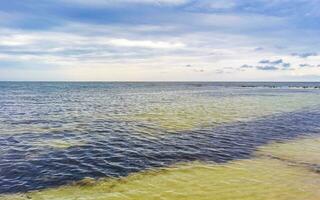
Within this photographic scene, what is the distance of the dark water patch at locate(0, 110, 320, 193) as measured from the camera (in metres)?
11.5

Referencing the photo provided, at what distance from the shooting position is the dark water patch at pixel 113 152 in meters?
11.5

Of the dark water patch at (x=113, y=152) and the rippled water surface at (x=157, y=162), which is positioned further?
the dark water patch at (x=113, y=152)

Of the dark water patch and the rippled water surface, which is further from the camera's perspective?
the dark water patch

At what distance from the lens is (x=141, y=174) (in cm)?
1170

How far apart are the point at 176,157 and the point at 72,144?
5.52 meters

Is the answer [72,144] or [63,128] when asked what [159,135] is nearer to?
[72,144]

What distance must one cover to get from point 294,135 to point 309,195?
11.2m

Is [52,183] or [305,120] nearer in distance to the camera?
[52,183]

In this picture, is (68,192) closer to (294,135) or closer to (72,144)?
(72,144)

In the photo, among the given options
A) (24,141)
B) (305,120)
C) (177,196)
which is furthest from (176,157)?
(305,120)

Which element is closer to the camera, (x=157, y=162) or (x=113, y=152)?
(x=157, y=162)

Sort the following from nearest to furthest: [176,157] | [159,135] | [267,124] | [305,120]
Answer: [176,157] → [159,135] → [267,124] → [305,120]

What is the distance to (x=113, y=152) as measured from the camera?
14844 mm

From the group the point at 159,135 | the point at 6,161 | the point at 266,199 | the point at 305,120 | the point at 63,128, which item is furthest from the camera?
the point at 305,120
